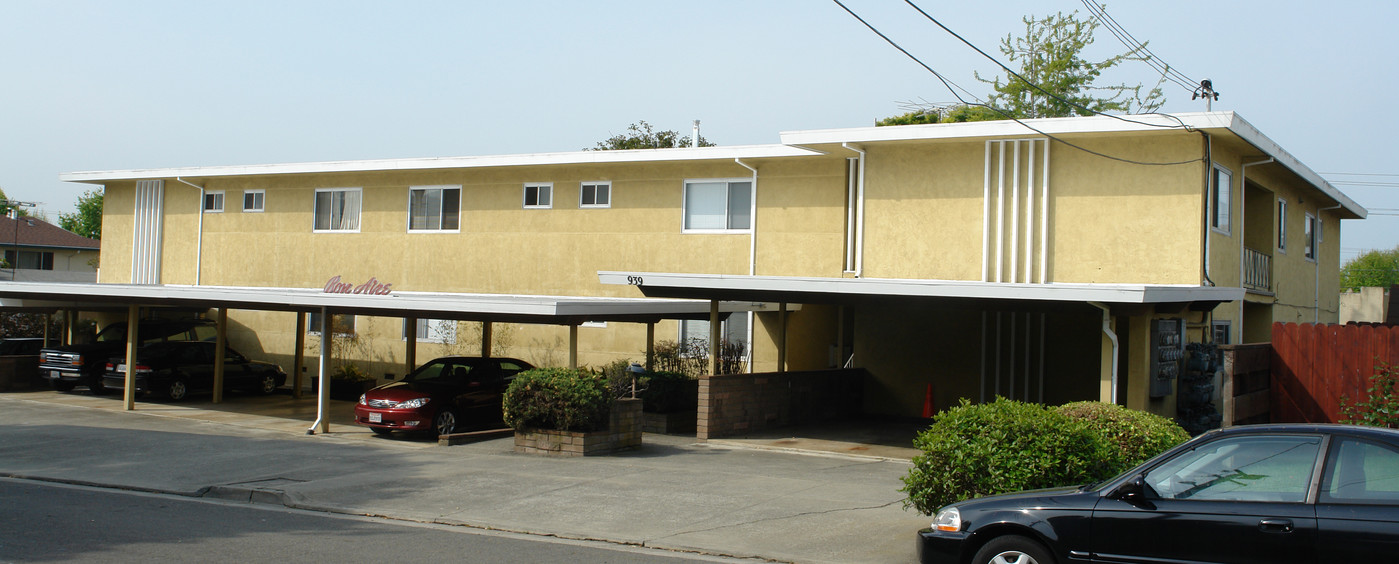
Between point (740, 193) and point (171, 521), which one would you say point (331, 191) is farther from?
point (171, 521)

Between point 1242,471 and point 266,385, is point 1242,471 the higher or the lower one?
the higher one

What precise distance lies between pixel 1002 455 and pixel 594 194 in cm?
1561

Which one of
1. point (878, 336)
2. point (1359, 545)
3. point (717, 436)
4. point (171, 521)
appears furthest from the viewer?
point (878, 336)

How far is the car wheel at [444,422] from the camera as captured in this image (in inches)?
677

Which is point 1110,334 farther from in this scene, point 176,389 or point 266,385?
point 266,385

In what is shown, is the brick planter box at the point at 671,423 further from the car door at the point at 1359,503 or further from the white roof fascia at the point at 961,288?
the car door at the point at 1359,503

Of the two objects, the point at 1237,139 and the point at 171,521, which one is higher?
the point at 1237,139

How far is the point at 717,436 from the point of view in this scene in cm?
1684

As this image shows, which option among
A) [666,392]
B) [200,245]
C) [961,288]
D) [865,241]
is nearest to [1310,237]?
[865,241]

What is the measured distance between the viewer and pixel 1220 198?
1756 centimetres

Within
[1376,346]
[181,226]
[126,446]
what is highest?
[181,226]

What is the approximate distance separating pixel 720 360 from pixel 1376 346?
11.2 metres

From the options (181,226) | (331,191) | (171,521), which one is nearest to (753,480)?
(171,521)

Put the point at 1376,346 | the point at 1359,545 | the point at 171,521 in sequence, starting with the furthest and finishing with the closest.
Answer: the point at 1376,346 → the point at 171,521 → the point at 1359,545
